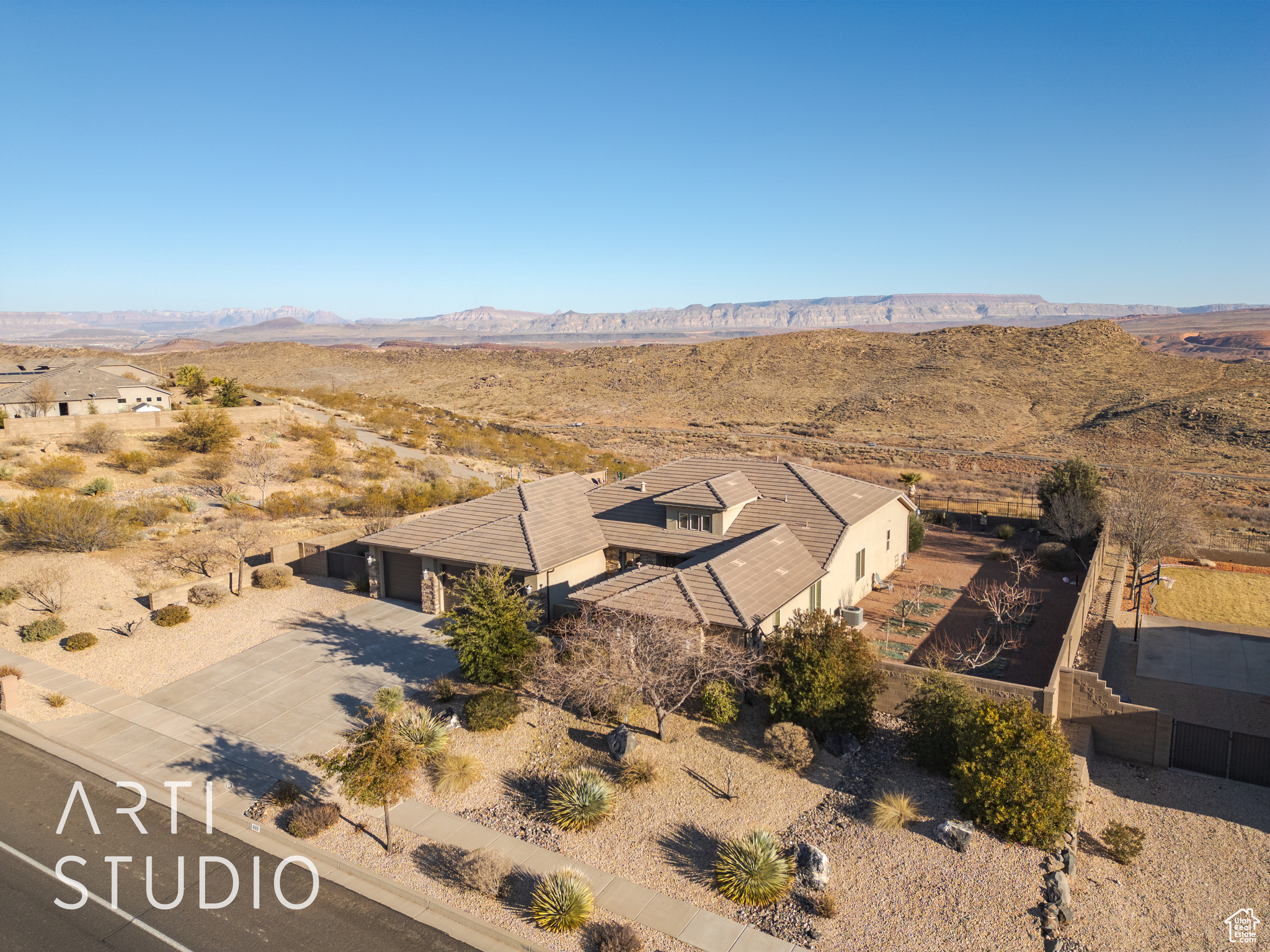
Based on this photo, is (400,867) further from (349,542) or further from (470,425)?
(470,425)

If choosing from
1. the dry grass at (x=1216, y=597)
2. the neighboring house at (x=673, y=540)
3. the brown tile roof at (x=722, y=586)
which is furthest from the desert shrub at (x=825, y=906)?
the dry grass at (x=1216, y=597)

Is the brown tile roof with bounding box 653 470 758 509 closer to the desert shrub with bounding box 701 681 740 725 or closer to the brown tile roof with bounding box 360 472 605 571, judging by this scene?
the brown tile roof with bounding box 360 472 605 571

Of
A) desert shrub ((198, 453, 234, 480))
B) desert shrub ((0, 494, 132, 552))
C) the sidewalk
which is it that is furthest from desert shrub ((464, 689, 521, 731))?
desert shrub ((198, 453, 234, 480))

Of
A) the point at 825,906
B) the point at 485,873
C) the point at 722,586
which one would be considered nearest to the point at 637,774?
the point at 485,873

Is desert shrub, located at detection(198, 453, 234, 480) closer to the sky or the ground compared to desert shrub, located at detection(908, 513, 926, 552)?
closer to the sky

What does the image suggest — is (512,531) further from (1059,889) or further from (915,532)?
(915,532)

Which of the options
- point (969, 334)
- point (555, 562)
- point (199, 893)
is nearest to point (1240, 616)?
point (555, 562)
